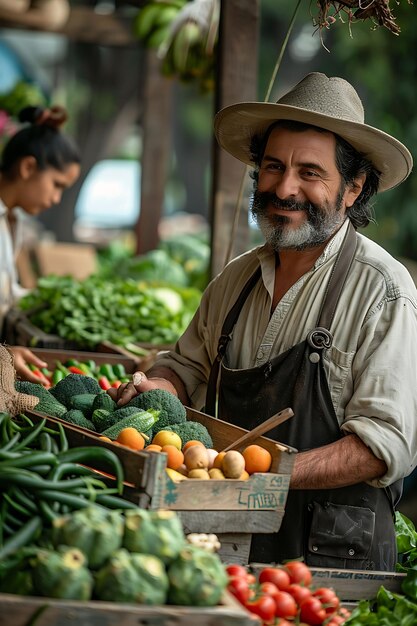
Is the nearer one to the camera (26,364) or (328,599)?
(328,599)

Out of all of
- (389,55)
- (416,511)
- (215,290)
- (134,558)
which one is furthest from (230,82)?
(389,55)

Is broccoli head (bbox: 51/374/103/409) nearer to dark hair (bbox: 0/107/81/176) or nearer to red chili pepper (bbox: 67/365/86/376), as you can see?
red chili pepper (bbox: 67/365/86/376)

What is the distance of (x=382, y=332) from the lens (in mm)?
3217

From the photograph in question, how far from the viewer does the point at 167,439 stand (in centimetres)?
284

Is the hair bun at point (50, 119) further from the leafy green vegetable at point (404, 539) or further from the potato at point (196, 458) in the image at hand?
the potato at point (196, 458)

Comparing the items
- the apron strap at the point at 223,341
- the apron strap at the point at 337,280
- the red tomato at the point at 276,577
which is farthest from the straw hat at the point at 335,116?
the red tomato at the point at 276,577

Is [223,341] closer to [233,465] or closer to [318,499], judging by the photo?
[318,499]

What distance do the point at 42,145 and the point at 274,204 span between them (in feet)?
12.1

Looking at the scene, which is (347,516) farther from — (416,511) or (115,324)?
(416,511)

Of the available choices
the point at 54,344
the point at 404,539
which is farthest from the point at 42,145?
the point at 404,539

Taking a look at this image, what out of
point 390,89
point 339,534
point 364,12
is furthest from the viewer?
point 390,89

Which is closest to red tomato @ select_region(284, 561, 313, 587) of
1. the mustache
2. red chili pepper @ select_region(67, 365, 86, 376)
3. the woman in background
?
the mustache

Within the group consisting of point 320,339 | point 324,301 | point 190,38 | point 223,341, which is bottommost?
point 223,341

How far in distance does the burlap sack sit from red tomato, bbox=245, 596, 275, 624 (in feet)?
3.37
